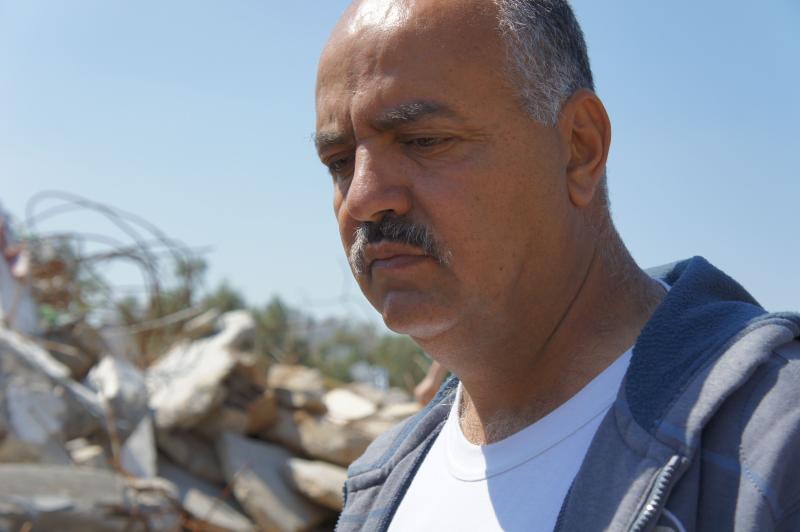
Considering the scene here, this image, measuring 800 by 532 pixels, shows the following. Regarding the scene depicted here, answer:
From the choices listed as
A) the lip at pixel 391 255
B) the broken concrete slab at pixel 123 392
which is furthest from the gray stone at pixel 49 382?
the lip at pixel 391 255

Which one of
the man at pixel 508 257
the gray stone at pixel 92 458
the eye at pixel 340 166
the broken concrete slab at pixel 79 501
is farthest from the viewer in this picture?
the gray stone at pixel 92 458

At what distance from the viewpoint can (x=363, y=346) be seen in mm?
17047

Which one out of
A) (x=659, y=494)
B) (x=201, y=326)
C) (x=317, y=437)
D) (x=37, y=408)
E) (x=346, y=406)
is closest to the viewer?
(x=659, y=494)

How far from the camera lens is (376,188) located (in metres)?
1.56

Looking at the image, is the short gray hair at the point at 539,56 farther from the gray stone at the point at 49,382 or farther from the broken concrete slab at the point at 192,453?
the broken concrete slab at the point at 192,453

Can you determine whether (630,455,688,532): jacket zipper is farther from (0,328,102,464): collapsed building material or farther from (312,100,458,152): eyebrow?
(0,328,102,464): collapsed building material

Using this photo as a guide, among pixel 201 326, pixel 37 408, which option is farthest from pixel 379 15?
pixel 201 326

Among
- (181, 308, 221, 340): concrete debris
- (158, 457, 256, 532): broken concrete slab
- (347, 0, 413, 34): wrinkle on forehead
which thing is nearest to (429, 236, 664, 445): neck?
(347, 0, 413, 34): wrinkle on forehead

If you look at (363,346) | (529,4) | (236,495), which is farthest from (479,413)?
(363,346)

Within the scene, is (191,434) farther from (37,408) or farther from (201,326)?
(201,326)

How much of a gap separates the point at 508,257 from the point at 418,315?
18 cm

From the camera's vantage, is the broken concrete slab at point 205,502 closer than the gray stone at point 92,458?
Yes

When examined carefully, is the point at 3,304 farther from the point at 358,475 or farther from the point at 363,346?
the point at 363,346

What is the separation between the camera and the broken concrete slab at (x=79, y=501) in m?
4.79
